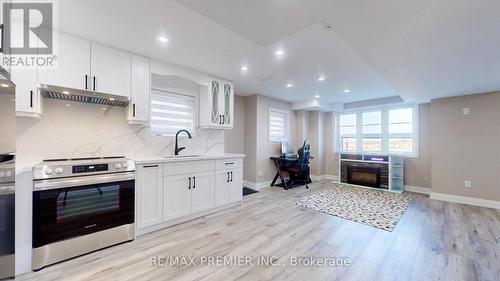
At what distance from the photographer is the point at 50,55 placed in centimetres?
217

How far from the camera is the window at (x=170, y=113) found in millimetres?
3297

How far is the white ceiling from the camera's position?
5.05 feet

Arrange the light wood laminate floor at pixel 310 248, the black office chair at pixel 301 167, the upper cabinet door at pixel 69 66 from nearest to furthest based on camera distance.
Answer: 1. the light wood laminate floor at pixel 310 248
2. the upper cabinet door at pixel 69 66
3. the black office chair at pixel 301 167

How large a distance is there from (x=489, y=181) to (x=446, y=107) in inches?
65.4

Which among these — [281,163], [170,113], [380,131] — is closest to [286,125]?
[281,163]

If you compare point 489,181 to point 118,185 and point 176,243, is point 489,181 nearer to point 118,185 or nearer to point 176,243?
point 176,243

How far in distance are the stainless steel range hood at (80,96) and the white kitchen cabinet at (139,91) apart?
13 centimetres

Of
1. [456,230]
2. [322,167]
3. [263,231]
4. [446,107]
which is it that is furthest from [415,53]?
[322,167]

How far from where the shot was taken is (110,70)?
2.52m

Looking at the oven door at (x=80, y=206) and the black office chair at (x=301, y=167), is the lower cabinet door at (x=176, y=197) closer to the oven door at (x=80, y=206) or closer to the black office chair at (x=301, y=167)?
the oven door at (x=80, y=206)

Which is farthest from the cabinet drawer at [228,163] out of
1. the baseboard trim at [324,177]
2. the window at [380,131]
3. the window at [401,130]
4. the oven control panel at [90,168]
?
the window at [401,130]

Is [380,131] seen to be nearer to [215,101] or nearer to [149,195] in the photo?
[215,101]

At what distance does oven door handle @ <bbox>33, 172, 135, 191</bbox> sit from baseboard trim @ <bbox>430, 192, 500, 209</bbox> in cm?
606

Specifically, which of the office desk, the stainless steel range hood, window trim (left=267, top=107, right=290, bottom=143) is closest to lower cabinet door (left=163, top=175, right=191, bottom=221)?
the stainless steel range hood
